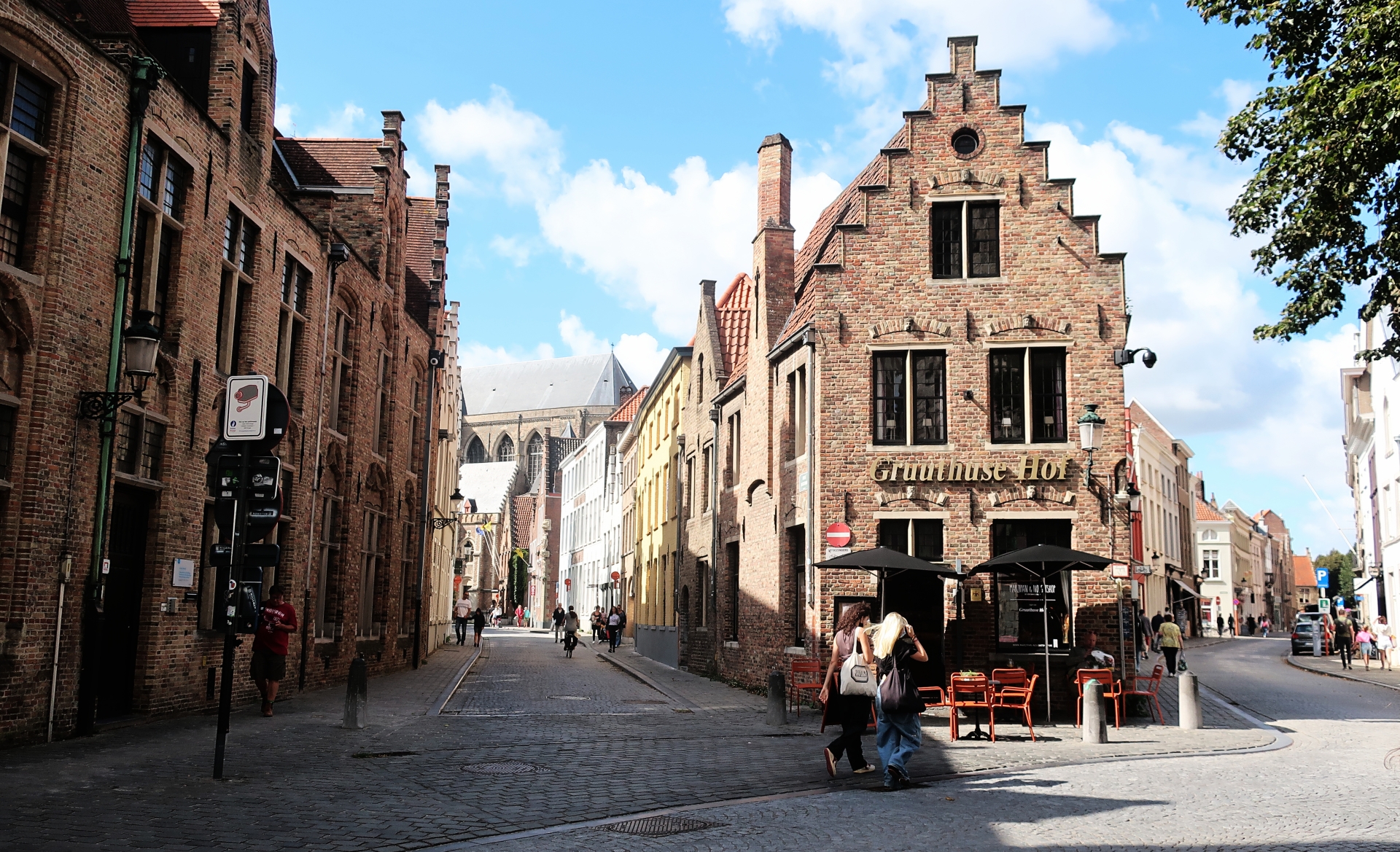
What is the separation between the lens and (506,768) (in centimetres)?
1153

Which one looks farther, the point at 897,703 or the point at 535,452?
the point at 535,452

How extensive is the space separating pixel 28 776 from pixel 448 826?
4078 millimetres

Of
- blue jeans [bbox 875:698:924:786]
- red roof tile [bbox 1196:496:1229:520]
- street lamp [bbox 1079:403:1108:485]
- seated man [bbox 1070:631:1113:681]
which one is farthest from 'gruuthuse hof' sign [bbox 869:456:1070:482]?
red roof tile [bbox 1196:496:1229:520]

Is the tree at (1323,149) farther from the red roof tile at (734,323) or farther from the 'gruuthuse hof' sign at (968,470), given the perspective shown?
the red roof tile at (734,323)

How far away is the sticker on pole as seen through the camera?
10516 millimetres

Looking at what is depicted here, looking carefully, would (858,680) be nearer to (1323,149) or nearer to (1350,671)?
(1323,149)

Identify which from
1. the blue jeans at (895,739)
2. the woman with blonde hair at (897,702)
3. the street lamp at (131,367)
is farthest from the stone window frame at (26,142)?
the blue jeans at (895,739)

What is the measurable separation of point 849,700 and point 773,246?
14236 mm

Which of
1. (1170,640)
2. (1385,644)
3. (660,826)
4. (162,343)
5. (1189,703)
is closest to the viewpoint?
(660,826)

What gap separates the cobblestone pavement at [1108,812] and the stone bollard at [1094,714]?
4.06 feet

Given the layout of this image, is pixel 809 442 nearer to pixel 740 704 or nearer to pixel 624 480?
pixel 740 704

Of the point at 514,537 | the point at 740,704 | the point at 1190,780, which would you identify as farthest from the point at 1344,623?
the point at 514,537

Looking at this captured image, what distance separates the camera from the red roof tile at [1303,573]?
515 ft

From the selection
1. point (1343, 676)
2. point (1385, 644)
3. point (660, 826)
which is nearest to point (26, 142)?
point (660, 826)
